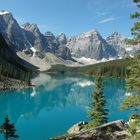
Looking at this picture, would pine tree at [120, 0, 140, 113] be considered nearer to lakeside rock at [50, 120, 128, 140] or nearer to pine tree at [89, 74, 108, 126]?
lakeside rock at [50, 120, 128, 140]

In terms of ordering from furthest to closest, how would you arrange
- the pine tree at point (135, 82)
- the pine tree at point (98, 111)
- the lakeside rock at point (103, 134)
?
the pine tree at point (98, 111) → the lakeside rock at point (103, 134) → the pine tree at point (135, 82)

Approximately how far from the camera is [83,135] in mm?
32750

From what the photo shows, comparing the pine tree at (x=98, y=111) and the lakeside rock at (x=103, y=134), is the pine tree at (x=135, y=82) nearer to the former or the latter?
the lakeside rock at (x=103, y=134)

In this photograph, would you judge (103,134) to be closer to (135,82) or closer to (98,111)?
(135,82)

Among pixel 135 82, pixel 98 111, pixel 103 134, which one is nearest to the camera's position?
pixel 135 82

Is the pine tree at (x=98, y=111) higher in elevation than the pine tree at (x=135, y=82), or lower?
lower

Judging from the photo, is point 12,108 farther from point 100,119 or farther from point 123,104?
point 123,104

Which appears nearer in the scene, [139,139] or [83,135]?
[139,139]

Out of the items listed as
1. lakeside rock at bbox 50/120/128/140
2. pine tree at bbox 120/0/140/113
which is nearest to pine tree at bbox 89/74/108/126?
lakeside rock at bbox 50/120/128/140

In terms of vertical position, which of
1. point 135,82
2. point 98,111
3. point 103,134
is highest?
point 135,82

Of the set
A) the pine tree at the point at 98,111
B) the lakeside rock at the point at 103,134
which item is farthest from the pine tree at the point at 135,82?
the pine tree at the point at 98,111

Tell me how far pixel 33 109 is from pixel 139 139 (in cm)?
9113

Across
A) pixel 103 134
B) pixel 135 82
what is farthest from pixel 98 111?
pixel 135 82

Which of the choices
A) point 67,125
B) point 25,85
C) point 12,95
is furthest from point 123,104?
point 25,85
